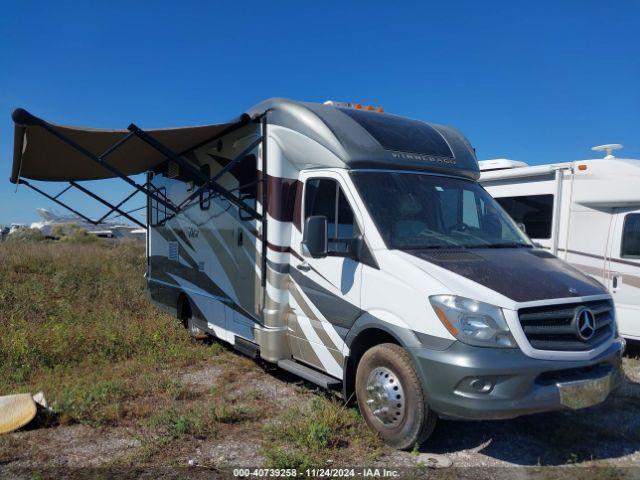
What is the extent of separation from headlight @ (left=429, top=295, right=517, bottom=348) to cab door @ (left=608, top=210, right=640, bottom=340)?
14.8ft

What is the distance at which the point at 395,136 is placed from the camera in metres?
5.51

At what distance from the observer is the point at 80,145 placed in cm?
627

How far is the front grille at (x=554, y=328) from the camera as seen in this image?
13.0 ft

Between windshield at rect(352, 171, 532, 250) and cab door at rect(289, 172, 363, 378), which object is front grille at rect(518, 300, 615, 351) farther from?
cab door at rect(289, 172, 363, 378)

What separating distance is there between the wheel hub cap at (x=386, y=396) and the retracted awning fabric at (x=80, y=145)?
3344 mm

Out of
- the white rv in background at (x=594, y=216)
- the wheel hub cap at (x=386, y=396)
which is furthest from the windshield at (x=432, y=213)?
the white rv in background at (x=594, y=216)

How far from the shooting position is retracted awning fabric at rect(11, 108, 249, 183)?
19.4 ft

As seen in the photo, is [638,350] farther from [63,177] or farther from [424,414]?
[63,177]

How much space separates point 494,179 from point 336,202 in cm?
487

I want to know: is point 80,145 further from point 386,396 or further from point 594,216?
point 594,216

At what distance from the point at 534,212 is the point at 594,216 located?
96cm

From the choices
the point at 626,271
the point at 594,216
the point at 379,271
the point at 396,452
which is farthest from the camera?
the point at 594,216

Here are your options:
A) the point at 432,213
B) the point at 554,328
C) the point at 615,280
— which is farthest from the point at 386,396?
the point at 615,280

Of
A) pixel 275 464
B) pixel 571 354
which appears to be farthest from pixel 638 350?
pixel 275 464
